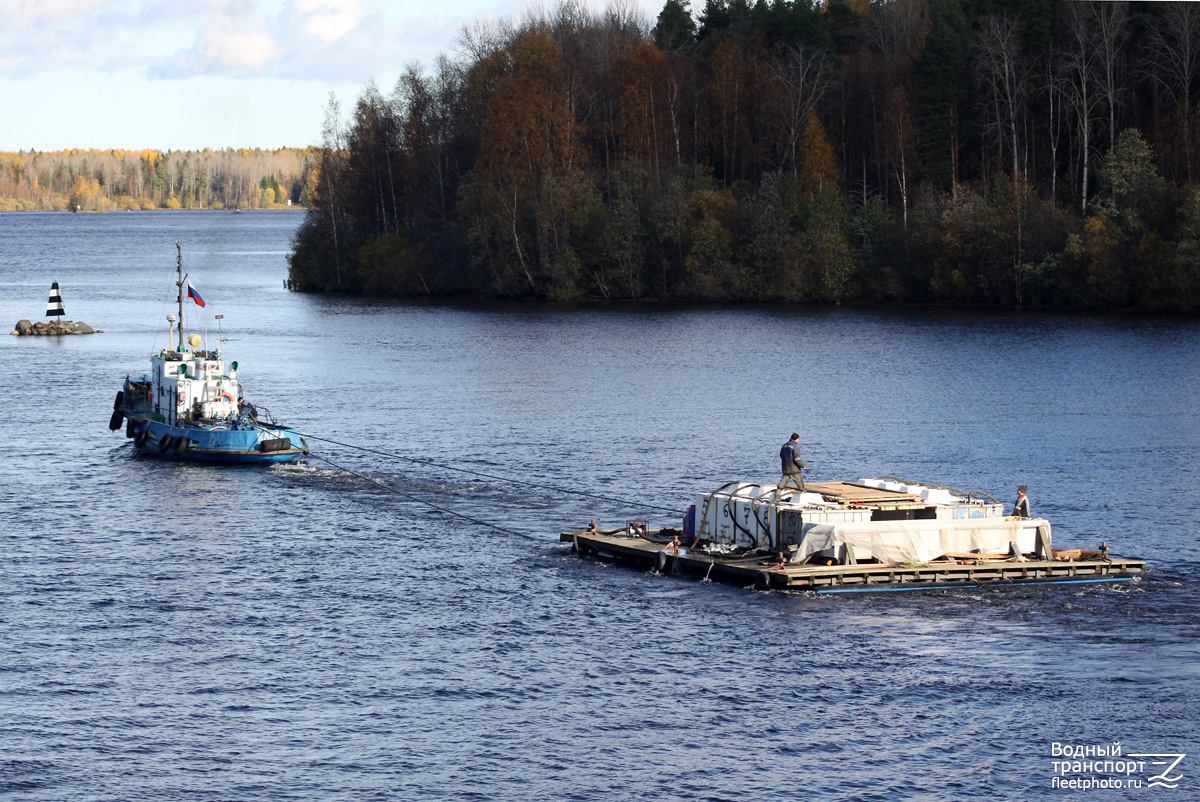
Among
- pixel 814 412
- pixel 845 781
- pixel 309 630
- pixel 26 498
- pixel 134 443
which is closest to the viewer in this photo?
pixel 845 781

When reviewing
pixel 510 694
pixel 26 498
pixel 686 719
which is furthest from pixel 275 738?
pixel 26 498

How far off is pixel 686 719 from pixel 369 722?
7468 mm

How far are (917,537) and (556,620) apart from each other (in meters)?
12.0

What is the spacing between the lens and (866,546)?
4181 centimetres

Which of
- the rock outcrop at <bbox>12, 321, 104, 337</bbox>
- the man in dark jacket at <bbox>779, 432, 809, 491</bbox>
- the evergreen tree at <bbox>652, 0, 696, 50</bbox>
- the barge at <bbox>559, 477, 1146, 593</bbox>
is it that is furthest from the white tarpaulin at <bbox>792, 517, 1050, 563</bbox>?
the evergreen tree at <bbox>652, 0, 696, 50</bbox>

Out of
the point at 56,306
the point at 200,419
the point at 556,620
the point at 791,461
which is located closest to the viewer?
the point at 556,620

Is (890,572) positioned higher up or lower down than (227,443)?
lower down

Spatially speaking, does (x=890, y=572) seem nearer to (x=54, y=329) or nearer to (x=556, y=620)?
(x=556, y=620)

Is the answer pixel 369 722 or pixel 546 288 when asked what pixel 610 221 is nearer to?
pixel 546 288

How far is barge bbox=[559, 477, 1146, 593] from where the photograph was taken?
41406mm

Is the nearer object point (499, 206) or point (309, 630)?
point (309, 630)

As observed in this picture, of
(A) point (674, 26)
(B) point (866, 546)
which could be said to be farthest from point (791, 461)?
(A) point (674, 26)

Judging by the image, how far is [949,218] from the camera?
127 meters

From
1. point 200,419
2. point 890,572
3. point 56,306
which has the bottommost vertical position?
point 890,572
